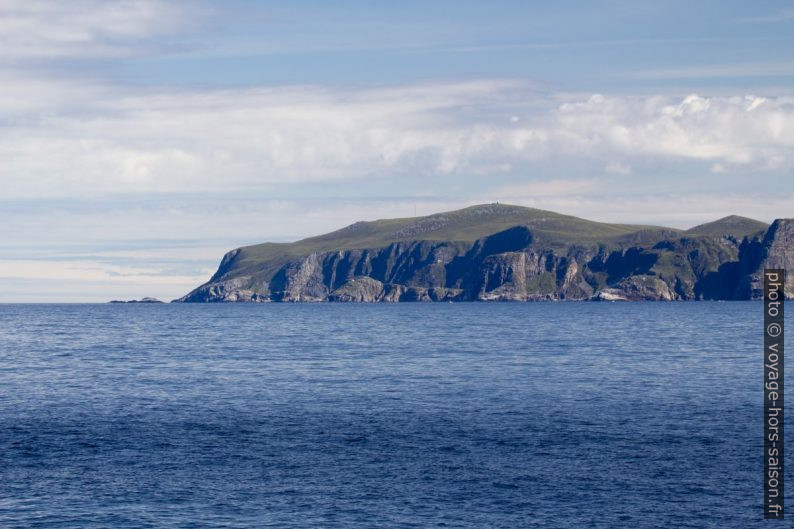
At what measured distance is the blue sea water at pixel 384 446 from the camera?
49.0m

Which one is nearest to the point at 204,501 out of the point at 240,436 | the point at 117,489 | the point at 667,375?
the point at 117,489

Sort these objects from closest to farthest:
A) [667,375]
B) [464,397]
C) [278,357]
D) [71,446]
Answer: [71,446] < [464,397] < [667,375] < [278,357]

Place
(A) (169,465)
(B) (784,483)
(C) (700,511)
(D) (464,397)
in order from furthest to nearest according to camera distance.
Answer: (D) (464,397)
(A) (169,465)
(B) (784,483)
(C) (700,511)

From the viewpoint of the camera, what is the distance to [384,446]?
65062mm

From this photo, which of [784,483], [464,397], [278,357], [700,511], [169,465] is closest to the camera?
[700,511]

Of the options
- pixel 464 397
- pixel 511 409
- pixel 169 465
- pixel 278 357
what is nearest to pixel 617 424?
pixel 511 409

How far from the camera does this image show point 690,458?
198ft

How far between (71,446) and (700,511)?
1641 inches

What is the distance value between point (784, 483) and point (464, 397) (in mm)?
40878

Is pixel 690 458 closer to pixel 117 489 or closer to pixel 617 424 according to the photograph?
pixel 617 424

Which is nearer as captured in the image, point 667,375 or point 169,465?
point 169,465

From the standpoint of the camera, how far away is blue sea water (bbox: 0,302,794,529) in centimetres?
4897

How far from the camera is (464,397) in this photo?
3578 inches

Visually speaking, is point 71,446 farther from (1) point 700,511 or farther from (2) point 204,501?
(1) point 700,511
